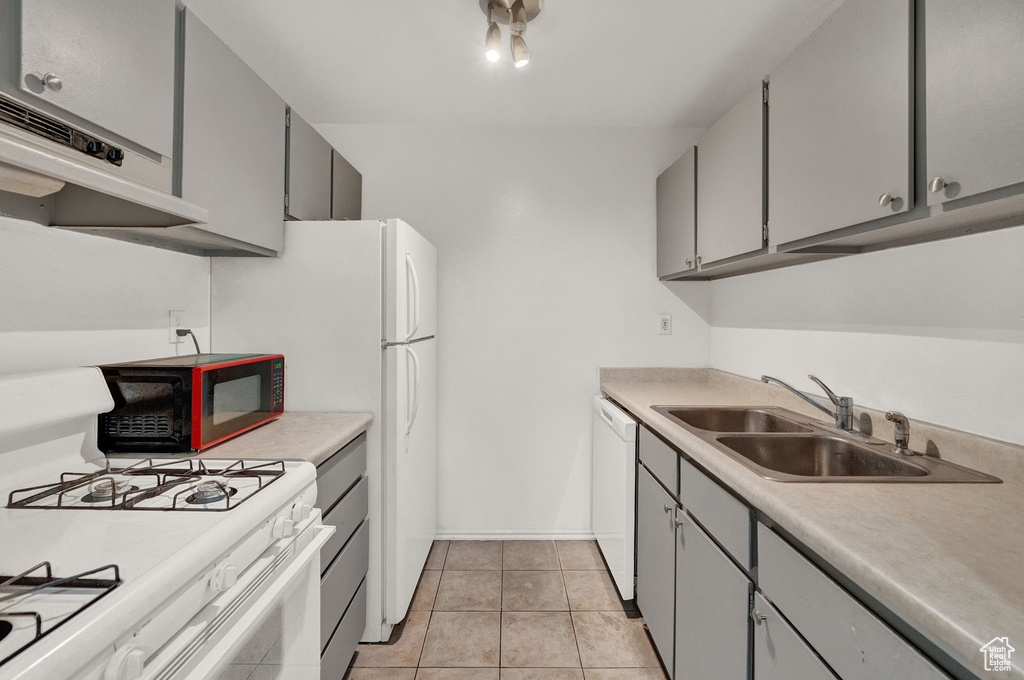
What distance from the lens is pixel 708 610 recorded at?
1.29 m

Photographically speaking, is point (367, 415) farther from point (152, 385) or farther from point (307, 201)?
point (307, 201)

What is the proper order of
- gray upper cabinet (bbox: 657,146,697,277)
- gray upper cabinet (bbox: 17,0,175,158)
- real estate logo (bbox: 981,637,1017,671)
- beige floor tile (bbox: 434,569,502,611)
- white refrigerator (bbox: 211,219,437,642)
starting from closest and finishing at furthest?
real estate logo (bbox: 981,637,1017,671) → gray upper cabinet (bbox: 17,0,175,158) → white refrigerator (bbox: 211,219,437,642) → beige floor tile (bbox: 434,569,502,611) → gray upper cabinet (bbox: 657,146,697,277)

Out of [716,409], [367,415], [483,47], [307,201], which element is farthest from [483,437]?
[483,47]

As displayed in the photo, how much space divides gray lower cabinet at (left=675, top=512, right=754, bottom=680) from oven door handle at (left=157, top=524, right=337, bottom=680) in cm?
103

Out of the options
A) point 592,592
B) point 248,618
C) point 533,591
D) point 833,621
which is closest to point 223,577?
point 248,618

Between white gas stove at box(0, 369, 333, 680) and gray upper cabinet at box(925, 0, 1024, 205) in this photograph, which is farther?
gray upper cabinet at box(925, 0, 1024, 205)

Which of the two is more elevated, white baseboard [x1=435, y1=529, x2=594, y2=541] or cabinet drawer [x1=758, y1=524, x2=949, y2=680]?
cabinet drawer [x1=758, y1=524, x2=949, y2=680]

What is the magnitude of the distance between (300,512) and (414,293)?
106 cm

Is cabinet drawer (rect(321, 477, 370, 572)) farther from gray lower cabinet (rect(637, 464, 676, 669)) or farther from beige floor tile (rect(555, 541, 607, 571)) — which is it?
beige floor tile (rect(555, 541, 607, 571))

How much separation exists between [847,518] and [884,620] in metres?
0.20

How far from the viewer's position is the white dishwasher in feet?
6.60

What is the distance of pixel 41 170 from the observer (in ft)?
2.55

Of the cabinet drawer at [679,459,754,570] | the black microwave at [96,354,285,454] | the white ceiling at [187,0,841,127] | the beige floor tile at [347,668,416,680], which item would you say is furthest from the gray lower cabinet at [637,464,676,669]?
the white ceiling at [187,0,841,127]

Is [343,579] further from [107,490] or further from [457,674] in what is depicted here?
[107,490]
